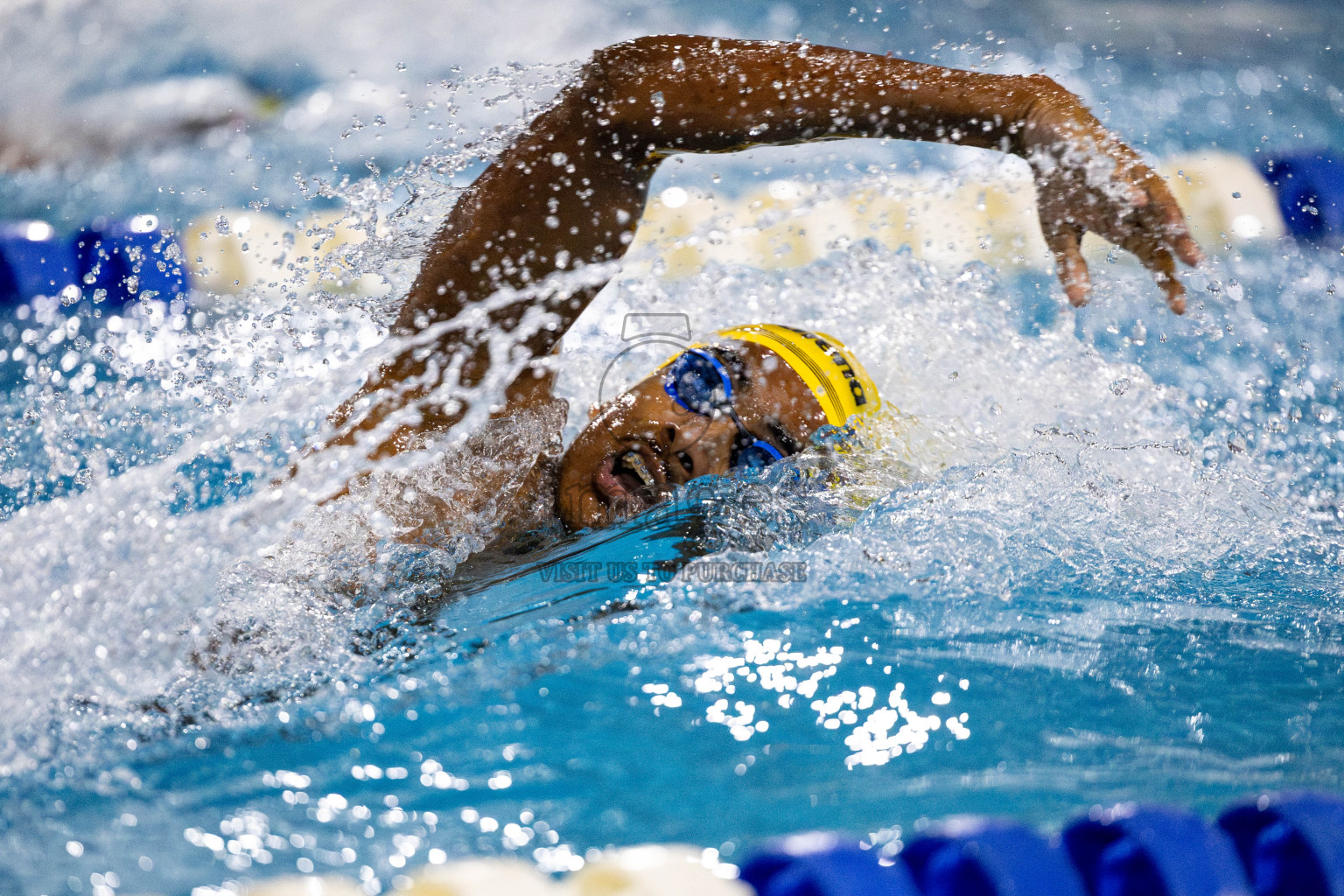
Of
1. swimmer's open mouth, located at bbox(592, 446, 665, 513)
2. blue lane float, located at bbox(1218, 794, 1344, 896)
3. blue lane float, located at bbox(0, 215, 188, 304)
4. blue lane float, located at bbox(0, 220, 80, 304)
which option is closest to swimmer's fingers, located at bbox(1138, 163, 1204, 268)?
blue lane float, located at bbox(1218, 794, 1344, 896)

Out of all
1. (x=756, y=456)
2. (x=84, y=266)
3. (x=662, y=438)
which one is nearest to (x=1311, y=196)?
(x=756, y=456)

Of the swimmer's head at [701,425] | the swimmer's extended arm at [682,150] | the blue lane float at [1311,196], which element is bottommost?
the swimmer's head at [701,425]

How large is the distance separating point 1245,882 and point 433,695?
899 mm

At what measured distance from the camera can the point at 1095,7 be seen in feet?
19.3

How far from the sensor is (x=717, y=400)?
176cm

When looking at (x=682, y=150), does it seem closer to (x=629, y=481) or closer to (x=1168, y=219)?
(x=629, y=481)

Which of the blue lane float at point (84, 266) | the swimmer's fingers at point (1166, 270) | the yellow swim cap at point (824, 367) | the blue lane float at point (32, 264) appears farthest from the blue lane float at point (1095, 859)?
the blue lane float at point (32, 264)

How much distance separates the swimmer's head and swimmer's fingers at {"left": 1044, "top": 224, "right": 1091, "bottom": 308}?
1.68 ft

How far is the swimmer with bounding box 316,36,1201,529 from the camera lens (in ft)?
4.66

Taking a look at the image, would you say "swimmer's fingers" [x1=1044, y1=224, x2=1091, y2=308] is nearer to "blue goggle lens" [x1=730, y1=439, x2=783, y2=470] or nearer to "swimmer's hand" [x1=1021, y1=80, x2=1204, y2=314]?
"swimmer's hand" [x1=1021, y1=80, x2=1204, y2=314]

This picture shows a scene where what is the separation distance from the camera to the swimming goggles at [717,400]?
1.75 m

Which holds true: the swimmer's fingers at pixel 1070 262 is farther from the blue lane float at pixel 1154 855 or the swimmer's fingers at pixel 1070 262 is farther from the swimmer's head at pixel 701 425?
the blue lane float at pixel 1154 855

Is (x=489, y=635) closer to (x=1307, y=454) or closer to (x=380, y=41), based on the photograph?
(x=1307, y=454)

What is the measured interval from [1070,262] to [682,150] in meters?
0.64
